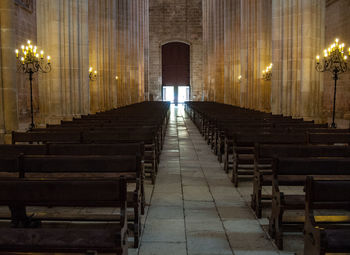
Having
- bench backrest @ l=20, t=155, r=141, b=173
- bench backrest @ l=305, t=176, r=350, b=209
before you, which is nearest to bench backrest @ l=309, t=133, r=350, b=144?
bench backrest @ l=305, t=176, r=350, b=209

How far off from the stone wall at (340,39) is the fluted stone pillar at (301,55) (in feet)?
23.3

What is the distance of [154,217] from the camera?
17.7ft

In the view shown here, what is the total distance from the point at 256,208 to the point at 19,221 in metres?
3.12

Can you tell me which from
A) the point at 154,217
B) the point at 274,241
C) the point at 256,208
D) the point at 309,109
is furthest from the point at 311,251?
the point at 309,109

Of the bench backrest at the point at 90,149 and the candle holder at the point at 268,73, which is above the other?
the candle holder at the point at 268,73

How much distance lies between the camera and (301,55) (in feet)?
47.7

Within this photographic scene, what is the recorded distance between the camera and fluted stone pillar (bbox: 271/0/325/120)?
1434cm

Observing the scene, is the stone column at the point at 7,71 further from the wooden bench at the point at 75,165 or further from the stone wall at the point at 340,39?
the stone wall at the point at 340,39

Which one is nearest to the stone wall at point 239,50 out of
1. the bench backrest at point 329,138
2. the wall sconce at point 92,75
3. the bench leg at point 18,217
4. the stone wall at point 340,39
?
the stone wall at point 340,39

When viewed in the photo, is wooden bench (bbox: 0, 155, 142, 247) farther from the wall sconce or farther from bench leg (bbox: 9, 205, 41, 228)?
the wall sconce

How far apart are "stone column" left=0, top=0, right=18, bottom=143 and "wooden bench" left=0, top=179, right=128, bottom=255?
6208mm

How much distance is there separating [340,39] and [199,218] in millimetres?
20489

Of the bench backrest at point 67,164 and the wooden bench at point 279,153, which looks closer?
the bench backrest at point 67,164

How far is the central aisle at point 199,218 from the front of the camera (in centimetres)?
429
